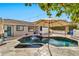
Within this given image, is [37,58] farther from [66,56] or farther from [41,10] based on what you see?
[41,10]

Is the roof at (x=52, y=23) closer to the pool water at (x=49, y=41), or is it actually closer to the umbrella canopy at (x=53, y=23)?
the umbrella canopy at (x=53, y=23)

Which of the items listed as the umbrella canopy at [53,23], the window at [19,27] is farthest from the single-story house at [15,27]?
the umbrella canopy at [53,23]

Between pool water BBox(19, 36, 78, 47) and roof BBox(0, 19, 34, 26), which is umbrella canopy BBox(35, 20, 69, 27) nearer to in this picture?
A: roof BBox(0, 19, 34, 26)

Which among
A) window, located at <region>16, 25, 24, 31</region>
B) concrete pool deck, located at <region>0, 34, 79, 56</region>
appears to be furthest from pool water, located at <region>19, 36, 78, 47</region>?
window, located at <region>16, 25, 24, 31</region>

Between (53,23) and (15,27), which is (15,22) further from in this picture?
(53,23)

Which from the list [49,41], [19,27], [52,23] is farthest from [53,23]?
[19,27]

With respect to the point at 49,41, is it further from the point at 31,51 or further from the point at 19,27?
the point at 19,27

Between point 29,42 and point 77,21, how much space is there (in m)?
1.04

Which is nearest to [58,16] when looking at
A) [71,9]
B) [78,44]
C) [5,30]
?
[71,9]

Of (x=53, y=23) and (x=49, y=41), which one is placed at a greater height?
(x=53, y=23)

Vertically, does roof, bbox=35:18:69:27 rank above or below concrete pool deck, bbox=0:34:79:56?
above

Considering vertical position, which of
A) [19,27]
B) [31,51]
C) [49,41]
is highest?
[19,27]

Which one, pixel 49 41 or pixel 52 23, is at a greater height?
pixel 52 23

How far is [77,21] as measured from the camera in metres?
4.58
